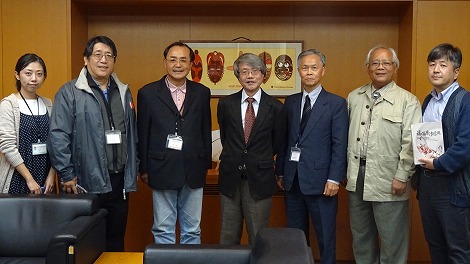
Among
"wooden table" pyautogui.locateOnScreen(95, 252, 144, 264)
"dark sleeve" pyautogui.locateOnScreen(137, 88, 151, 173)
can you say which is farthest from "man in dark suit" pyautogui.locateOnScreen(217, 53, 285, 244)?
"wooden table" pyautogui.locateOnScreen(95, 252, 144, 264)

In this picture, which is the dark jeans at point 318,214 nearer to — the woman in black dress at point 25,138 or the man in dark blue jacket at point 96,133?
the man in dark blue jacket at point 96,133

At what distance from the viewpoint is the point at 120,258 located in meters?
2.84

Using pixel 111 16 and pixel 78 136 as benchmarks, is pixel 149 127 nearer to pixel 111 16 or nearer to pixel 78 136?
pixel 78 136

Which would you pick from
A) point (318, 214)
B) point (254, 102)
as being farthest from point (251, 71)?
point (318, 214)

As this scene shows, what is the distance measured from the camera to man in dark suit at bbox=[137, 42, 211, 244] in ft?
11.1

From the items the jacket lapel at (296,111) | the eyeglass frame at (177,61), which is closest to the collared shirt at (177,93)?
the eyeglass frame at (177,61)

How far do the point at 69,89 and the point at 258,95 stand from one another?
4.02ft

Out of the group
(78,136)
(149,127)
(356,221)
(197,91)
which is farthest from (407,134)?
(78,136)

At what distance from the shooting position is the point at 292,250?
2062mm

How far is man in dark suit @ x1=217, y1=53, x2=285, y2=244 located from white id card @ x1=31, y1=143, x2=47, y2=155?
3.79 feet

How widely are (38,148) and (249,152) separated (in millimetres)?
1354

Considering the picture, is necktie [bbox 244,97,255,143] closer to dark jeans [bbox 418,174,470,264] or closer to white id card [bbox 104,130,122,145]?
white id card [bbox 104,130,122,145]

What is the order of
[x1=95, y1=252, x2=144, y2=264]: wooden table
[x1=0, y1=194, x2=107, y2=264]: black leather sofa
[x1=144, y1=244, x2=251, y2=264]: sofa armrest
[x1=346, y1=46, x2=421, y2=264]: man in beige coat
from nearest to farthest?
[x1=144, y1=244, x2=251, y2=264]: sofa armrest
[x1=95, y1=252, x2=144, y2=264]: wooden table
[x1=0, y1=194, x2=107, y2=264]: black leather sofa
[x1=346, y1=46, x2=421, y2=264]: man in beige coat

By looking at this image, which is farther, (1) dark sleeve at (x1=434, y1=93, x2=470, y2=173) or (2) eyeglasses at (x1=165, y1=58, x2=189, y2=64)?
(2) eyeglasses at (x1=165, y1=58, x2=189, y2=64)
